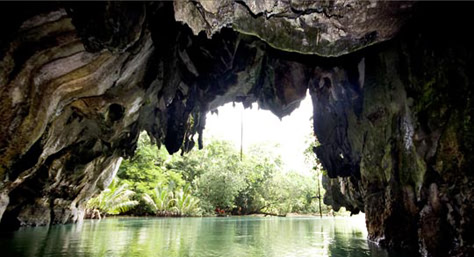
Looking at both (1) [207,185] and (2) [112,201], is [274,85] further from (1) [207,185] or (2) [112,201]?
(1) [207,185]

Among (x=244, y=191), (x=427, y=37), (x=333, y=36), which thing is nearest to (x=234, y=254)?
(x=333, y=36)

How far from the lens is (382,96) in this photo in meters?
8.71

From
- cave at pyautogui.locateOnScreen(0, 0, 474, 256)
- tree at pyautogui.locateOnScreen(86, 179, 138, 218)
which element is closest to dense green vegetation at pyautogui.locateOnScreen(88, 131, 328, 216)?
tree at pyautogui.locateOnScreen(86, 179, 138, 218)

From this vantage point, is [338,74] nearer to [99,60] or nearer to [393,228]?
[393,228]

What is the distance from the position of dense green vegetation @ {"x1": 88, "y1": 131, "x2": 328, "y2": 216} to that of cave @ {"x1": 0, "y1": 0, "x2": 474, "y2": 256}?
837 centimetres

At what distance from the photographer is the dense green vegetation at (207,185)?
2803 cm

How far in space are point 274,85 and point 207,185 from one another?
1039 inches

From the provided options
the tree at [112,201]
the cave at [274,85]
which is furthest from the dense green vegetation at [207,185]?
the cave at [274,85]

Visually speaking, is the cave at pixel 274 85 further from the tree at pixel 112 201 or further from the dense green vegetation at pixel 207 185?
the tree at pixel 112 201

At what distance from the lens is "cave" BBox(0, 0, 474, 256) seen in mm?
5336

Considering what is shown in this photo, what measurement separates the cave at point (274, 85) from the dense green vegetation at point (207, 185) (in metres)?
8.37

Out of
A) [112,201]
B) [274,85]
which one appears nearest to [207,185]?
[112,201]

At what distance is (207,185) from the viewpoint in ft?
116

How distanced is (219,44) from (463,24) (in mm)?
5939
